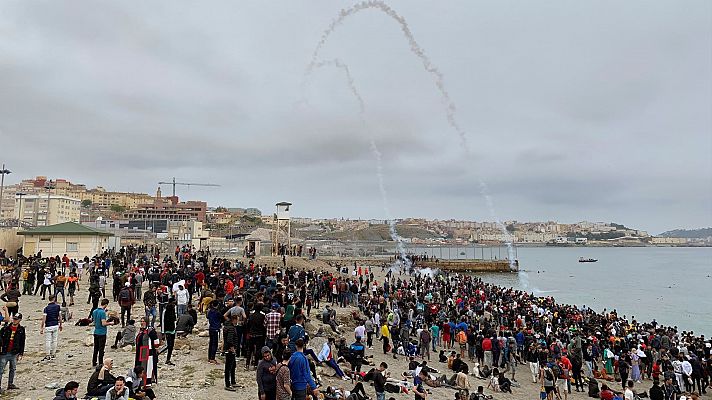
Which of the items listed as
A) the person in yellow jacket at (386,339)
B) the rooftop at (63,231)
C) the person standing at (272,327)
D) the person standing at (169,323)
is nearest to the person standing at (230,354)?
the person standing at (272,327)

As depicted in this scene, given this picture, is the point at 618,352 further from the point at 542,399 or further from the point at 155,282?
the point at 155,282

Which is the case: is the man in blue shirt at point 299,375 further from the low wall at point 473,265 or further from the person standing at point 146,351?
the low wall at point 473,265

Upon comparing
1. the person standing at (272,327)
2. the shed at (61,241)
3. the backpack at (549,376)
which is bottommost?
the backpack at (549,376)

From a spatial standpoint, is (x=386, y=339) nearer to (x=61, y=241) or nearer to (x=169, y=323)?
(x=169, y=323)

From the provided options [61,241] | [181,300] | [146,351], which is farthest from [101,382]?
[61,241]

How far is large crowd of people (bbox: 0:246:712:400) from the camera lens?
846 cm

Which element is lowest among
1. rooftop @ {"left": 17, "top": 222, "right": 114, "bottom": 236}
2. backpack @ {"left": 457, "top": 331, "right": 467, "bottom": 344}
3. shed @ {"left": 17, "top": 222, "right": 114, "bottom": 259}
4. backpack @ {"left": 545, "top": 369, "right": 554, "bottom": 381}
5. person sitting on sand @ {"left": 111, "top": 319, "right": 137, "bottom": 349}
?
backpack @ {"left": 545, "top": 369, "right": 554, "bottom": 381}

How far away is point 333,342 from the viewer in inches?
506

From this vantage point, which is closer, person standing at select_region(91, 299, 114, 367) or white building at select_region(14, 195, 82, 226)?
person standing at select_region(91, 299, 114, 367)

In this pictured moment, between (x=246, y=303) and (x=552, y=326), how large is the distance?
15314 millimetres

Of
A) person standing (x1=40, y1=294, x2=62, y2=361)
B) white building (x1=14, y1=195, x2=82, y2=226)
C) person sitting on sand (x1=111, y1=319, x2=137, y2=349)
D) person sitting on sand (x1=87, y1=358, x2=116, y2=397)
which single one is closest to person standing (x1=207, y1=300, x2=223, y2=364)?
person sitting on sand (x1=111, y1=319, x2=137, y2=349)

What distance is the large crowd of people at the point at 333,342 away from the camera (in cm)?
846

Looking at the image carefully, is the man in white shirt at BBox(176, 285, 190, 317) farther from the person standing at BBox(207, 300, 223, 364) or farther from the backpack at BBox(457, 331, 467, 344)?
the backpack at BBox(457, 331, 467, 344)

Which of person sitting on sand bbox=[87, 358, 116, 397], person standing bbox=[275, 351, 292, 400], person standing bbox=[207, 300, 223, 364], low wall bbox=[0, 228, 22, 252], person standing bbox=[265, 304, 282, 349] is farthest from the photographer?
low wall bbox=[0, 228, 22, 252]
